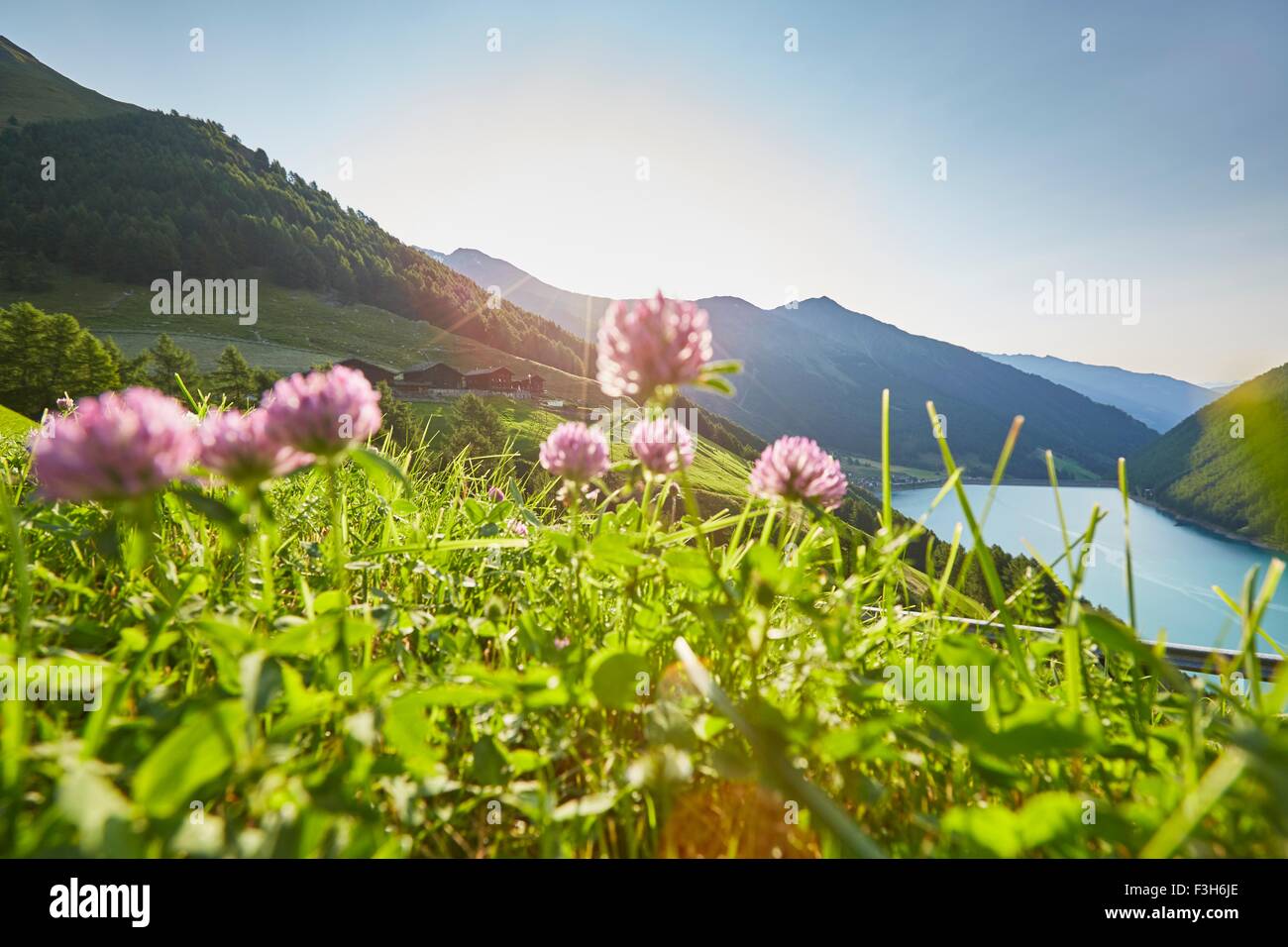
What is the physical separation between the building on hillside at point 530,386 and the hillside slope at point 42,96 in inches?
4617

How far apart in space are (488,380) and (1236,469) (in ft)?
489

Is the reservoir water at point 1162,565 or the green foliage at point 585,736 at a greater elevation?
the green foliage at point 585,736

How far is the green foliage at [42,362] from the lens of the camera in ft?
80.7

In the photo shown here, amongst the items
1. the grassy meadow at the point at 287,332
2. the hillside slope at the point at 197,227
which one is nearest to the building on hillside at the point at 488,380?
the grassy meadow at the point at 287,332

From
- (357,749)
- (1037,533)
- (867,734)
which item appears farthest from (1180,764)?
(1037,533)

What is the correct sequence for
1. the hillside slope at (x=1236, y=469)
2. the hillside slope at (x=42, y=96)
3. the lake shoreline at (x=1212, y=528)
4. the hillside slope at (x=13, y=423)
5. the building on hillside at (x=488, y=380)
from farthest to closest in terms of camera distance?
the hillside slope at (x=42, y=96), the hillside slope at (x=1236, y=469), the lake shoreline at (x=1212, y=528), the building on hillside at (x=488, y=380), the hillside slope at (x=13, y=423)

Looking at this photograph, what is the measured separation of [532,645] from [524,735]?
0.21 metres

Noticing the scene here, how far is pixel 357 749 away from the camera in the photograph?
37.4 inches

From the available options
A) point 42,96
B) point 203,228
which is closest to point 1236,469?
point 203,228

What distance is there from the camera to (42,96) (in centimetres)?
12000

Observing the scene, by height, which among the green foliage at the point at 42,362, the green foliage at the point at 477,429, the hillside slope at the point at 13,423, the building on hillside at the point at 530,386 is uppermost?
the building on hillside at the point at 530,386

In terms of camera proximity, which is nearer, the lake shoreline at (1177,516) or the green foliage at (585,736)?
the green foliage at (585,736)

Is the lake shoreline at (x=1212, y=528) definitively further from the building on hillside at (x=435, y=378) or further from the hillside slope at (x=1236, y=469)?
the building on hillside at (x=435, y=378)

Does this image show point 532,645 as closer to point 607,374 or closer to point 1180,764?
point 607,374
